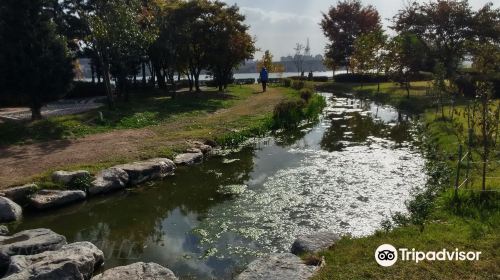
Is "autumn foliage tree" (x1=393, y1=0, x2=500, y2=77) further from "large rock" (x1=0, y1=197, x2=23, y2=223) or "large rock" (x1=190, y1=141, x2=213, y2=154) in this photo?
"large rock" (x1=0, y1=197, x2=23, y2=223)

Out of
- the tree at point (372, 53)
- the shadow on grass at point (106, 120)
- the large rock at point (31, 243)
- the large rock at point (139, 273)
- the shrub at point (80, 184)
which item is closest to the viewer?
the large rock at point (139, 273)

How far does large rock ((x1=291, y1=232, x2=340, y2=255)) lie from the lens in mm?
9648

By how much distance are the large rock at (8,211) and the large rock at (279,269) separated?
30.1ft

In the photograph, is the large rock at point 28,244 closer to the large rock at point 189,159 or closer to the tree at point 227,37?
the large rock at point 189,159

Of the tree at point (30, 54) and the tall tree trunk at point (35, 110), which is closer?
the tree at point (30, 54)

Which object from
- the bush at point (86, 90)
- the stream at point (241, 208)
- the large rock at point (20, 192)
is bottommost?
the stream at point (241, 208)

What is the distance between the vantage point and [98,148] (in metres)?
20.8

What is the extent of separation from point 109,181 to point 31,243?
5996 mm

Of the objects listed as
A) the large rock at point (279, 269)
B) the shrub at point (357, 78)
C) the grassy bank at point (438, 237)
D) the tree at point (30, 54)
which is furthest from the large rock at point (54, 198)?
the shrub at point (357, 78)

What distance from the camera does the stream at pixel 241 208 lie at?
1093cm

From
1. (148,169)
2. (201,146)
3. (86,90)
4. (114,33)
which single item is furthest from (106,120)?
(86,90)

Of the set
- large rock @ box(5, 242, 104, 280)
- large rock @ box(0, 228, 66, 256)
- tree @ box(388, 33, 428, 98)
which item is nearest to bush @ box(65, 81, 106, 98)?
tree @ box(388, 33, 428, 98)

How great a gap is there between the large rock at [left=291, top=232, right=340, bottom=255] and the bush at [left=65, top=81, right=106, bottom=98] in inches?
1431

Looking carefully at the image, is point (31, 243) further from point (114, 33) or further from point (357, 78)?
point (357, 78)
